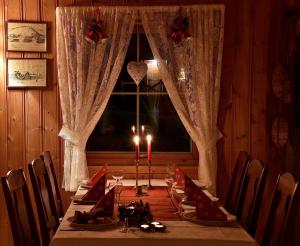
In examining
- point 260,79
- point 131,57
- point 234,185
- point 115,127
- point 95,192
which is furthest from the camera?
point 115,127

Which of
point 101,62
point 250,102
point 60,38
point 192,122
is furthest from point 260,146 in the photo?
point 60,38

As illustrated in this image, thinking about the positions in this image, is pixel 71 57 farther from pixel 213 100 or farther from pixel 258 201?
pixel 258 201

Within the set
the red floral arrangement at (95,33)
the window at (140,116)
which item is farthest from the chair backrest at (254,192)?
the red floral arrangement at (95,33)

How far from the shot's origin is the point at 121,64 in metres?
3.85

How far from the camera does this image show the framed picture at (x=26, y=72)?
3.86 m

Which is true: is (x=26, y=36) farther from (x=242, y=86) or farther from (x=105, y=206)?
(x=105, y=206)

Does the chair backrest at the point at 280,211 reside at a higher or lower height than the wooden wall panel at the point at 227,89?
lower

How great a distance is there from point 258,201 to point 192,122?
4.08 ft

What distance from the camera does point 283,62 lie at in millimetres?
3969

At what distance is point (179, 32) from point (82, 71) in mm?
857

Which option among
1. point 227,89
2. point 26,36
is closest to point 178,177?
point 227,89

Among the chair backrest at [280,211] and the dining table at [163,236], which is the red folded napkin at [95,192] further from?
the chair backrest at [280,211]

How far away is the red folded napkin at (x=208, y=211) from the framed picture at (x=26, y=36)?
2.17m

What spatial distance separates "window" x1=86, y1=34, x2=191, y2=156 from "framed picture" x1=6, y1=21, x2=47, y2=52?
750 mm
